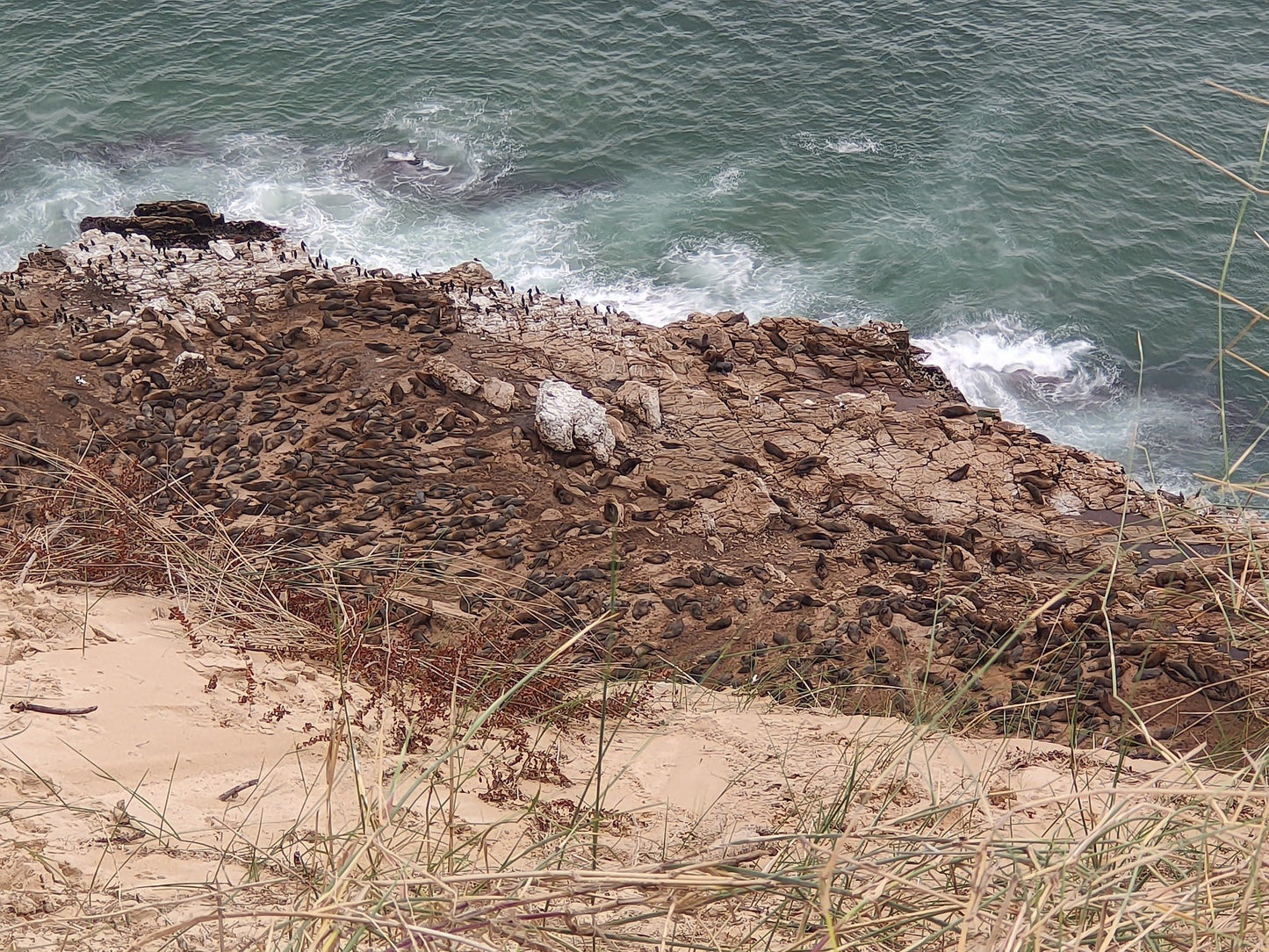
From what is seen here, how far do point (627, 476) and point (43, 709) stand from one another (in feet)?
23.3

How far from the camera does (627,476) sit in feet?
39.2

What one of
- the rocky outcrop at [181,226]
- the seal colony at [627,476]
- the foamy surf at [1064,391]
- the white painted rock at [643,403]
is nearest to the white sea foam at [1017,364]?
the foamy surf at [1064,391]

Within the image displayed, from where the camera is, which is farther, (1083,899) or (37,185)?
(37,185)

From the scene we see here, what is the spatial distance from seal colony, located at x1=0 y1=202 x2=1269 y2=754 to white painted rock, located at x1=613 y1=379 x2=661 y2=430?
41mm

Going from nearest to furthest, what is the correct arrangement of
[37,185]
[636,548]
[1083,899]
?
1. [1083,899]
2. [636,548]
3. [37,185]

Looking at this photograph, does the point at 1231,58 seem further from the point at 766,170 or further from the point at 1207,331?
the point at 766,170

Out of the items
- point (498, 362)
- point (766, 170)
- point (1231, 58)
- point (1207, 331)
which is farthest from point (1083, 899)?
point (1231, 58)

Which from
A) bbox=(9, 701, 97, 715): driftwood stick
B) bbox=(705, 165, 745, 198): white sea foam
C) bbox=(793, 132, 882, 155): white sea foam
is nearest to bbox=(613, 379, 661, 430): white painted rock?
bbox=(9, 701, 97, 715): driftwood stick

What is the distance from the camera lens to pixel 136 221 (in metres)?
17.6

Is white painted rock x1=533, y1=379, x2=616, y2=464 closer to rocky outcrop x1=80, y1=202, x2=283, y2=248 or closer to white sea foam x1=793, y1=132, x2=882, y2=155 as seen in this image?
rocky outcrop x1=80, y1=202, x2=283, y2=248

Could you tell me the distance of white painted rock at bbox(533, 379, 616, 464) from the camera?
11.9 m

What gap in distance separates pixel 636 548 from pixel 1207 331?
12.6 meters

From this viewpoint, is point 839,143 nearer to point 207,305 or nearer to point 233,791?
point 207,305

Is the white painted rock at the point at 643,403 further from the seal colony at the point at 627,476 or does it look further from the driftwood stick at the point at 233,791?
the driftwood stick at the point at 233,791
